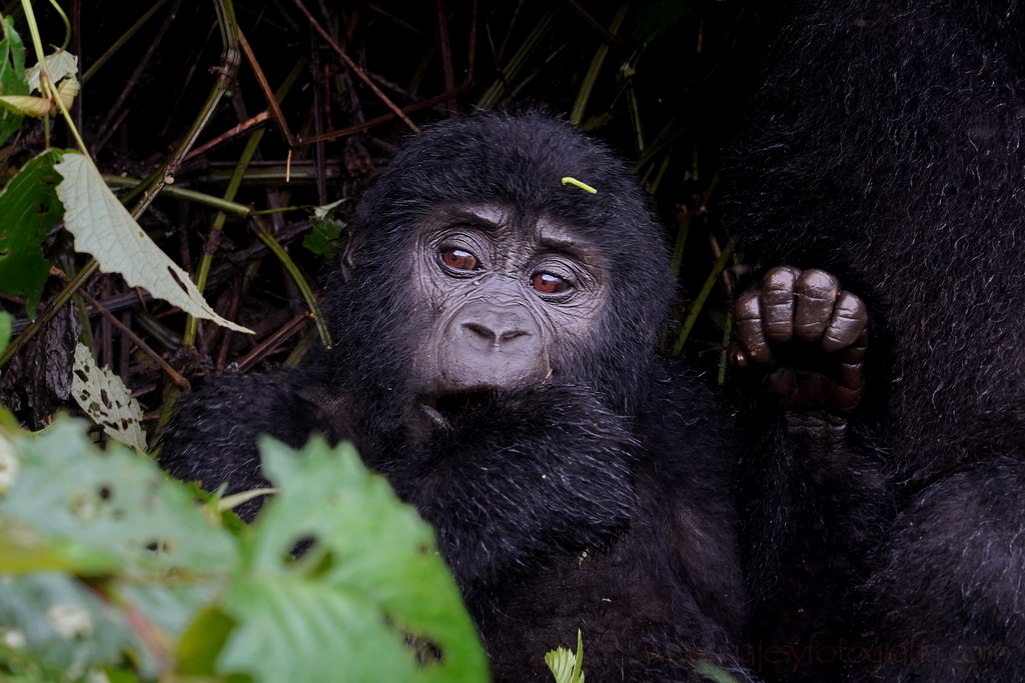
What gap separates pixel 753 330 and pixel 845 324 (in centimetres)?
23

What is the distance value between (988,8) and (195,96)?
2984mm

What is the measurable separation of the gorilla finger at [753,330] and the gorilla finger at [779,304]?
0.06 ft

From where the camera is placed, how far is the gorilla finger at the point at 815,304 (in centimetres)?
294

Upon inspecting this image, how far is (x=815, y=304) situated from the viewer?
2.95 meters

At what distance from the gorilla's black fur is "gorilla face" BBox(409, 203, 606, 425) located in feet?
1.84

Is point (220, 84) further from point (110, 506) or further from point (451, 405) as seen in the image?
point (110, 506)

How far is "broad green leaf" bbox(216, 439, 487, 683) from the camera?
1116 millimetres

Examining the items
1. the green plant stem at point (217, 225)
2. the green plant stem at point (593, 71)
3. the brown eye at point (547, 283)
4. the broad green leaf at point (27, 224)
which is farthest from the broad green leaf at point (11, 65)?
the green plant stem at point (593, 71)

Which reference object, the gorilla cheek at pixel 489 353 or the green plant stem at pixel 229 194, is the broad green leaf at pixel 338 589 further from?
the green plant stem at pixel 229 194

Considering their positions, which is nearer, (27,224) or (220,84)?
(27,224)

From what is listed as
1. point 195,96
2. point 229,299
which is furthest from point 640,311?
point 195,96

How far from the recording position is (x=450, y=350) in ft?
10.0

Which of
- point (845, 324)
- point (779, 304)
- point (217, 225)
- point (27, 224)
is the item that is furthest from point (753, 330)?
point (217, 225)

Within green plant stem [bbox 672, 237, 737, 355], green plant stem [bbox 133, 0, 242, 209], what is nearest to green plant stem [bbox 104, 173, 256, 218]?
green plant stem [bbox 133, 0, 242, 209]
